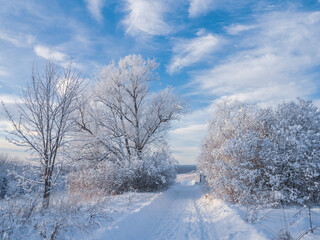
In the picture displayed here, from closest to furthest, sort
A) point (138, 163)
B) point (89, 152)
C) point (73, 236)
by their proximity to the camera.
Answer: point (73, 236), point (138, 163), point (89, 152)

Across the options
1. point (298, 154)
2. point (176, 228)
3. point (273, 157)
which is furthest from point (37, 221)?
point (298, 154)

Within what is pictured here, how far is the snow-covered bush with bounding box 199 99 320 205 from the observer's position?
7.81 metres

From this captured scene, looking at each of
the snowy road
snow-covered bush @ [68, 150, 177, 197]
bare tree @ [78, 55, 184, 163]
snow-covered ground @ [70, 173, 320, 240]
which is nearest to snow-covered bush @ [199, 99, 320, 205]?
snow-covered ground @ [70, 173, 320, 240]

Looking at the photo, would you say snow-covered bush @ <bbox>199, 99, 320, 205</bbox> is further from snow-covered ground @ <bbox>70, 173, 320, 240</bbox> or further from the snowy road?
Result: the snowy road

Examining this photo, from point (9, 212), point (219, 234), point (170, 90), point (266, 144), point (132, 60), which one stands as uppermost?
point (132, 60)

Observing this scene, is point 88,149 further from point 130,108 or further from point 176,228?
point 176,228

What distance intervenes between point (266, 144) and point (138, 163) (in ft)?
27.9

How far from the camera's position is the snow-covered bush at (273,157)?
781cm

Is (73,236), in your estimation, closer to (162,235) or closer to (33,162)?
(162,235)

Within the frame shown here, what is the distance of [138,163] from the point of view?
14.2 meters

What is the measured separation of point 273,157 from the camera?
8.34m

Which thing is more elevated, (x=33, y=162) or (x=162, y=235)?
(x=33, y=162)

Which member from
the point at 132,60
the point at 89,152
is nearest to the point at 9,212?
the point at 89,152

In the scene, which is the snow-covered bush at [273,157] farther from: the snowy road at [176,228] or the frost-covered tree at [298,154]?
the snowy road at [176,228]
